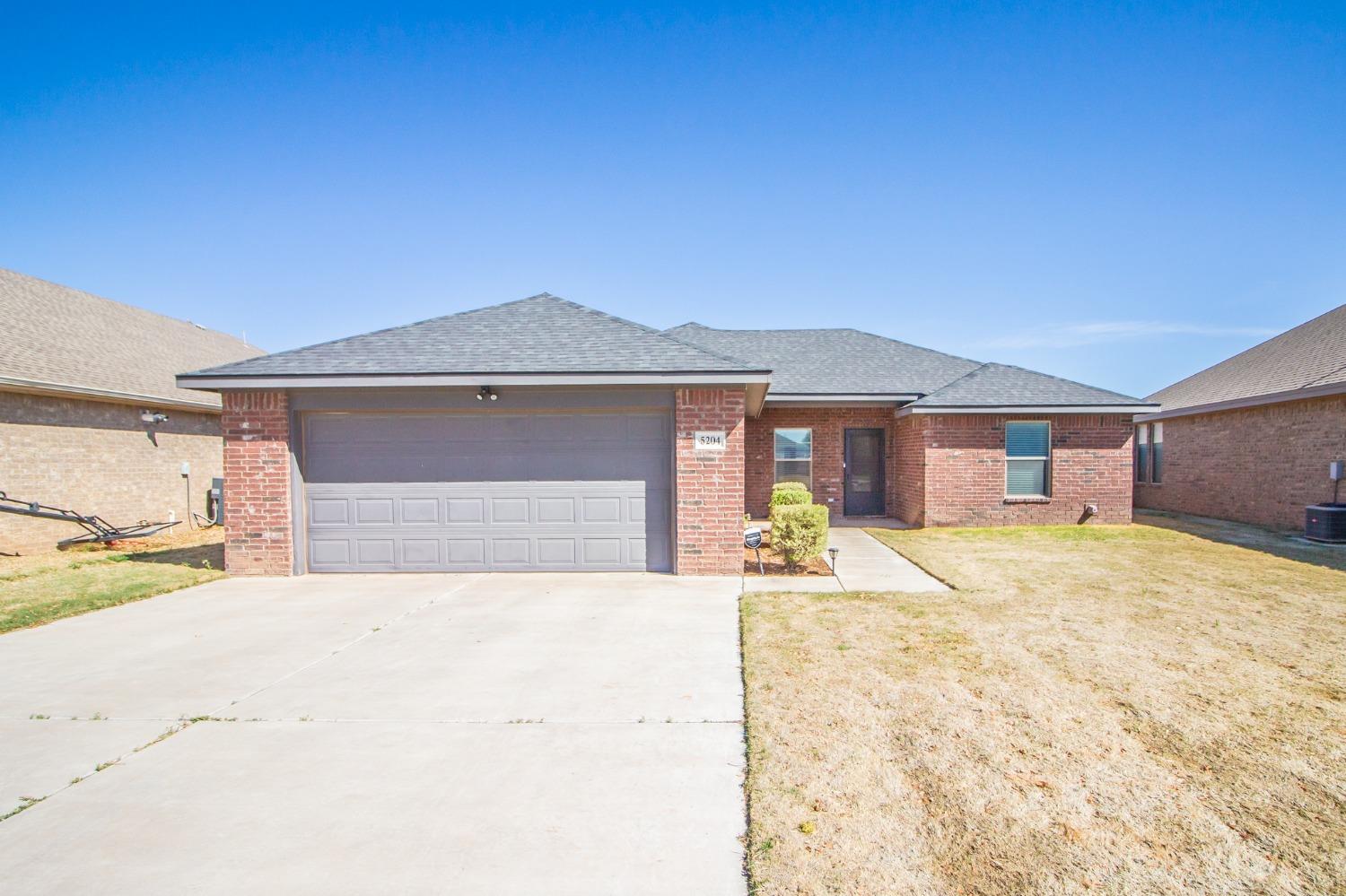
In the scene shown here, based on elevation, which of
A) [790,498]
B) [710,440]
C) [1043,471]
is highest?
[710,440]

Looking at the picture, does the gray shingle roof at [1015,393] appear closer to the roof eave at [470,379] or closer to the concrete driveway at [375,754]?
the roof eave at [470,379]

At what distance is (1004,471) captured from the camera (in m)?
13.8

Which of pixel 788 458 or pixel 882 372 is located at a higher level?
pixel 882 372

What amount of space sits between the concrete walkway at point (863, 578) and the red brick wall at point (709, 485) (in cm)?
60

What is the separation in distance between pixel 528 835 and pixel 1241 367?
21564mm

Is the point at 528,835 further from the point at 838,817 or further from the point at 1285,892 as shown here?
the point at 1285,892

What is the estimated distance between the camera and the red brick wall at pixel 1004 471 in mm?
13625

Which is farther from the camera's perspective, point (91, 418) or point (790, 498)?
point (91, 418)

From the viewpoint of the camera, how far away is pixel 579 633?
6.27 metres

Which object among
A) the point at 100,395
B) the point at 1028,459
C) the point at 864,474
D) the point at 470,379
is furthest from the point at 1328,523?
the point at 100,395

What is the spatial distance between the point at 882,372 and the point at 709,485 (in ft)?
28.5

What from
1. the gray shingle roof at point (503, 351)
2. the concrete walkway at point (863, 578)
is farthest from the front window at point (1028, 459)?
the gray shingle roof at point (503, 351)

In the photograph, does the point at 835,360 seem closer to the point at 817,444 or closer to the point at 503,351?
the point at 817,444

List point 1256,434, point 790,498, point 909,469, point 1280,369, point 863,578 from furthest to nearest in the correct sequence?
point 1280,369
point 909,469
point 1256,434
point 790,498
point 863,578
